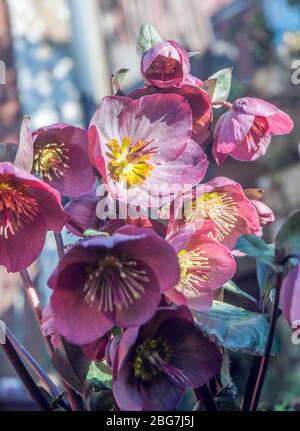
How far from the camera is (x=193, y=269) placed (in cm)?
42

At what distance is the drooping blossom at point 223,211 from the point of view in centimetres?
42

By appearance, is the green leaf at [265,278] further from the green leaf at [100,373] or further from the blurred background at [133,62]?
the blurred background at [133,62]

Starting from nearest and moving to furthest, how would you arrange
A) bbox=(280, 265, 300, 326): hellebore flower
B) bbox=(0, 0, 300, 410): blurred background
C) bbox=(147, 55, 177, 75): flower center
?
bbox=(280, 265, 300, 326): hellebore flower → bbox=(147, 55, 177, 75): flower center → bbox=(0, 0, 300, 410): blurred background

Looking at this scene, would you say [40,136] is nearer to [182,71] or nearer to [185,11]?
[182,71]

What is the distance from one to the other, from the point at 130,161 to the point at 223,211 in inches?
2.9

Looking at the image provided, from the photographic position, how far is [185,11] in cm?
375

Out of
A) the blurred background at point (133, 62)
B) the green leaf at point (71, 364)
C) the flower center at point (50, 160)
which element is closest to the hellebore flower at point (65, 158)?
the flower center at point (50, 160)

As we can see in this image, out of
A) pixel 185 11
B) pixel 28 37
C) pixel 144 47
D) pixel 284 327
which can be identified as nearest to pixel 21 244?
pixel 144 47

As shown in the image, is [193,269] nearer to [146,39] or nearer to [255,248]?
[255,248]

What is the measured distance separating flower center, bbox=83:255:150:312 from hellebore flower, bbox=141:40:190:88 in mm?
138

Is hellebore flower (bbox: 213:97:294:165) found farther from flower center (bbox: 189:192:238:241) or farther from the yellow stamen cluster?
the yellow stamen cluster

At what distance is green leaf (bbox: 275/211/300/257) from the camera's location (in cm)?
36

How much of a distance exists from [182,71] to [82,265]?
0.16 metres

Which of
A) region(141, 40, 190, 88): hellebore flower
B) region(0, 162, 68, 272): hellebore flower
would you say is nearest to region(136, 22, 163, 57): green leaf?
region(141, 40, 190, 88): hellebore flower
